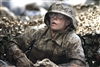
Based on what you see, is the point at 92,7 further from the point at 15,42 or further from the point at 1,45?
the point at 15,42

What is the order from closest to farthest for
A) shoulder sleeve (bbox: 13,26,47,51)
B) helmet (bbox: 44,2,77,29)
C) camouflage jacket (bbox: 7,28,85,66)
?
helmet (bbox: 44,2,77,29)
camouflage jacket (bbox: 7,28,85,66)
shoulder sleeve (bbox: 13,26,47,51)

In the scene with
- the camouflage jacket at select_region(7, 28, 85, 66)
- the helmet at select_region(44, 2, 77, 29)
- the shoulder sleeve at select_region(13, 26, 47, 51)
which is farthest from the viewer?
the shoulder sleeve at select_region(13, 26, 47, 51)

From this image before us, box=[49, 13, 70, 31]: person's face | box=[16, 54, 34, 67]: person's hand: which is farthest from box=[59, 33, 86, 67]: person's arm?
box=[16, 54, 34, 67]: person's hand

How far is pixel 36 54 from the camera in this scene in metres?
4.75

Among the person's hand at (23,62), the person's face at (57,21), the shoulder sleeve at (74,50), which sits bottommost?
the person's hand at (23,62)

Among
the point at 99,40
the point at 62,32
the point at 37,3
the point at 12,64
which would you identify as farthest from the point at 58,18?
the point at 37,3

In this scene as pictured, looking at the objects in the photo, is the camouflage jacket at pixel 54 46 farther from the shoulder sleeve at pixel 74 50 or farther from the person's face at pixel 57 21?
the person's face at pixel 57 21

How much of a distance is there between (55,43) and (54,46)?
5 cm

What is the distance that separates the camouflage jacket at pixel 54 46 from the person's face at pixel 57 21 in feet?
0.36

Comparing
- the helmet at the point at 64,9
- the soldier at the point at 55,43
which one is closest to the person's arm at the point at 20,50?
the soldier at the point at 55,43

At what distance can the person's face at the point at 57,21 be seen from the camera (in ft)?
14.6

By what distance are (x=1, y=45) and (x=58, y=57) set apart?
5.50 feet

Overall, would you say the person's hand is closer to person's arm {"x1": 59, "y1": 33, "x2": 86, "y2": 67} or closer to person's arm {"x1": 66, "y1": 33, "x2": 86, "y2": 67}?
person's arm {"x1": 59, "y1": 33, "x2": 86, "y2": 67}

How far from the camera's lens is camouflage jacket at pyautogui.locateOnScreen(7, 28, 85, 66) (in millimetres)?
4457
